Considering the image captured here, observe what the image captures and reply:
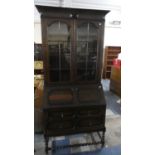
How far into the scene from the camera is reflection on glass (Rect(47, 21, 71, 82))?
2.22 metres

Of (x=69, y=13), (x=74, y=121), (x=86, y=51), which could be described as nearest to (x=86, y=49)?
(x=86, y=51)

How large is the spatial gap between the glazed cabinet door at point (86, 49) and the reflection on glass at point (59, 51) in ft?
0.47

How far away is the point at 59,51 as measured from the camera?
90.8 inches

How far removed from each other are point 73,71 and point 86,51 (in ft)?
1.19

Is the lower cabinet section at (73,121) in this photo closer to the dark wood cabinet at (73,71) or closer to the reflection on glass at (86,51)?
the dark wood cabinet at (73,71)

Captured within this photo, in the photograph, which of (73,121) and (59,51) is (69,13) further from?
(73,121)

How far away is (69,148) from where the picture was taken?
2.43 m

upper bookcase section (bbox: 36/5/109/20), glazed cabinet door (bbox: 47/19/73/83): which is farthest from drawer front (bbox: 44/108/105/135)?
upper bookcase section (bbox: 36/5/109/20)

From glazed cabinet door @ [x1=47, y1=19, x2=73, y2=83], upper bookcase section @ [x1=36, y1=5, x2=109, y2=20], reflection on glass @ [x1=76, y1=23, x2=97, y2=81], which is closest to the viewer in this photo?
upper bookcase section @ [x1=36, y1=5, x2=109, y2=20]

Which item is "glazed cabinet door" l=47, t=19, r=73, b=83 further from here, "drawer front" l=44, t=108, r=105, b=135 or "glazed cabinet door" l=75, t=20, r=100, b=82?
"drawer front" l=44, t=108, r=105, b=135

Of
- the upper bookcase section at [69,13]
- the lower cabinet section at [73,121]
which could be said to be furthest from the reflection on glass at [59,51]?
the lower cabinet section at [73,121]
